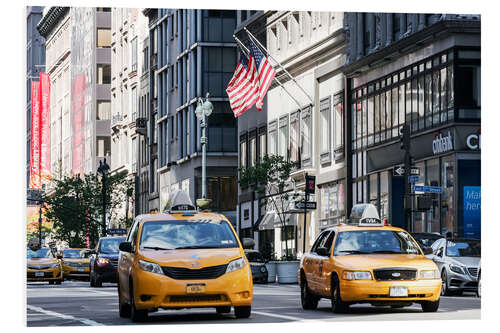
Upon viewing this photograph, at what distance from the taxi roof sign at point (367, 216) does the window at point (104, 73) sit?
3871 inches

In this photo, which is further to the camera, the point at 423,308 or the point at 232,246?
the point at 423,308

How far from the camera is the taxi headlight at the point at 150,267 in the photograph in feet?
70.1

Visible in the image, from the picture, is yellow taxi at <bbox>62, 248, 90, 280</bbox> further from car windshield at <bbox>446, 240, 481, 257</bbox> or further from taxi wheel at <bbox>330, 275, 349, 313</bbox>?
taxi wheel at <bbox>330, 275, 349, 313</bbox>

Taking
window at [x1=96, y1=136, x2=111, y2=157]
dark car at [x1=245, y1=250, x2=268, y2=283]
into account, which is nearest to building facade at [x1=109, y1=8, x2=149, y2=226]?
window at [x1=96, y1=136, x2=111, y2=157]

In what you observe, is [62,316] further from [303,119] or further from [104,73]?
[104,73]

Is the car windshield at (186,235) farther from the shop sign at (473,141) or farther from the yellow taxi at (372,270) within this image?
the shop sign at (473,141)

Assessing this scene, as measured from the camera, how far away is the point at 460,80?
48688 mm

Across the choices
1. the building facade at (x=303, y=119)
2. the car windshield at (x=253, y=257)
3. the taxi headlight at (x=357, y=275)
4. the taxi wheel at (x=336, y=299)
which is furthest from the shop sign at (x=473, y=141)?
the taxi headlight at (x=357, y=275)

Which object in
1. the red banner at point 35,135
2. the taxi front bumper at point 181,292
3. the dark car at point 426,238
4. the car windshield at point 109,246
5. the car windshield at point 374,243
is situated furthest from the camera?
the red banner at point 35,135

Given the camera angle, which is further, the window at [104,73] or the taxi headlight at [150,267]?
the window at [104,73]

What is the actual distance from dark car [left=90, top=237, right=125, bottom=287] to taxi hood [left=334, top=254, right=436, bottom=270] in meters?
21.6

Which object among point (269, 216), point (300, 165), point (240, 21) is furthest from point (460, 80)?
point (240, 21)

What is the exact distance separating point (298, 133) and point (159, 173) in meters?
30.6

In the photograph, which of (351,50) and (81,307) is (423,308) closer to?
(81,307)
